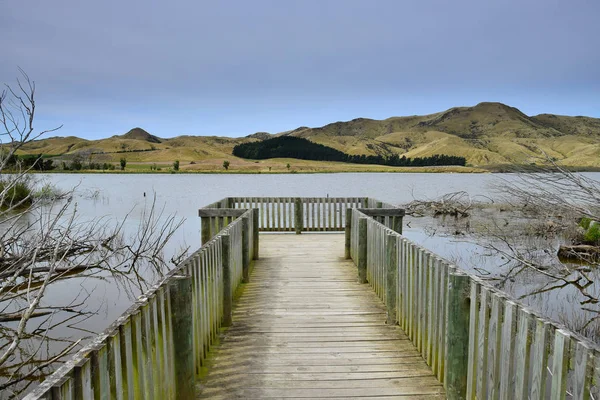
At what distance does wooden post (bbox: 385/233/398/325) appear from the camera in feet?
18.0

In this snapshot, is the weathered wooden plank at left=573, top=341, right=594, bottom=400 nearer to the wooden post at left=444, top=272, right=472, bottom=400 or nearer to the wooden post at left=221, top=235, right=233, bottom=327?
the wooden post at left=444, top=272, right=472, bottom=400

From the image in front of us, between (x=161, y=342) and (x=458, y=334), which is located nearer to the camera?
(x=161, y=342)

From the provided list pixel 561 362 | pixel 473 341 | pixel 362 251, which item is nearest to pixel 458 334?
pixel 473 341

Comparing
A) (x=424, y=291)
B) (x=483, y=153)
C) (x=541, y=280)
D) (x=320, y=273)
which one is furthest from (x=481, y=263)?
(x=483, y=153)

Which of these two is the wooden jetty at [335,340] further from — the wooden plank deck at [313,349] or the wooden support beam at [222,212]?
the wooden support beam at [222,212]

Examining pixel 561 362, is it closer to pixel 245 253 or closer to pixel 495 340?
pixel 495 340

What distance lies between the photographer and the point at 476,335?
3301 millimetres

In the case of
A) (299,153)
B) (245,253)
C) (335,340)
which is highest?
(299,153)

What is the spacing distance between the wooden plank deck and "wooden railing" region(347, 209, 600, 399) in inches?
11.8

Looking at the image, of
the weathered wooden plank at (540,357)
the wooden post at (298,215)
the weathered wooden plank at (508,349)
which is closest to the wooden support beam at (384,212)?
the wooden post at (298,215)

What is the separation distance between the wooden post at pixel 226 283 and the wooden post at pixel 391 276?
2.00 meters

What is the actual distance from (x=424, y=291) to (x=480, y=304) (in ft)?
3.92

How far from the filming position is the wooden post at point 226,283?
18.0 ft

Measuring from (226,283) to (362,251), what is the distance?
9.25ft
